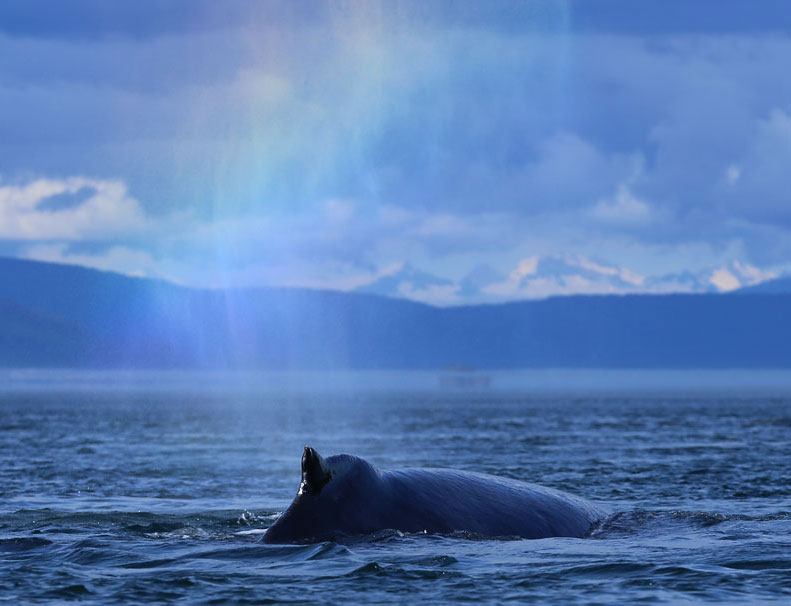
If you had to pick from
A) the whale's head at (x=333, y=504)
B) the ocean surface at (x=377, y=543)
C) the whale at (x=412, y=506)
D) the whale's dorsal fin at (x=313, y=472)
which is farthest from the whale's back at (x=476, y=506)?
the whale's dorsal fin at (x=313, y=472)

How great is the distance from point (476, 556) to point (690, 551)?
2451mm

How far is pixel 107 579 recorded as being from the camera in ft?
40.5

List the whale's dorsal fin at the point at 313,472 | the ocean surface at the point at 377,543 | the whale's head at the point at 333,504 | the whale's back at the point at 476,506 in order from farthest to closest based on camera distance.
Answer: the whale's back at the point at 476,506, the whale's head at the point at 333,504, the whale's dorsal fin at the point at 313,472, the ocean surface at the point at 377,543

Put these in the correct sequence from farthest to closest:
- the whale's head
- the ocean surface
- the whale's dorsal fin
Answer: the whale's head < the whale's dorsal fin < the ocean surface

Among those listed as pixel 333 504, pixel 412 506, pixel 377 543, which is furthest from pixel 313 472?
pixel 412 506

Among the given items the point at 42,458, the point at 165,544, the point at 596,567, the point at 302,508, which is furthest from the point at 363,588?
the point at 42,458

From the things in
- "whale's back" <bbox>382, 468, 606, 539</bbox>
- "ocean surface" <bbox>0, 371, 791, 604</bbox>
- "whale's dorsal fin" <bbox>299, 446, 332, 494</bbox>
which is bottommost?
"ocean surface" <bbox>0, 371, 791, 604</bbox>

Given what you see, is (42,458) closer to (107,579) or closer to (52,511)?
(52,511)

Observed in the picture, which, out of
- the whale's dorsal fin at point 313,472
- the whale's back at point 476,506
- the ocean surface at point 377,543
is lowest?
the ocean surface at point 377,543

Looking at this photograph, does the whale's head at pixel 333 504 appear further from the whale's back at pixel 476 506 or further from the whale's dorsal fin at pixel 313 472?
the whale's back at pixel 476 506

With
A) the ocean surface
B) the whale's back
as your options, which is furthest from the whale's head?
the whale's back

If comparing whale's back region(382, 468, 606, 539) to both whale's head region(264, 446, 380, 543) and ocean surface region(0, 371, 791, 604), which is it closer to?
ocean surface region(0, 371, 791, 604)

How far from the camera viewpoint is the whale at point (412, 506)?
12.8 m

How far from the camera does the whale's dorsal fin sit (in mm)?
12406
